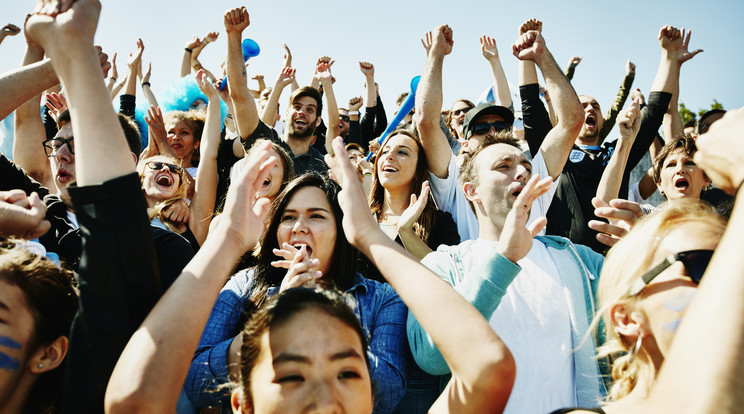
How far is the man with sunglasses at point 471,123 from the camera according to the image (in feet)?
10.6

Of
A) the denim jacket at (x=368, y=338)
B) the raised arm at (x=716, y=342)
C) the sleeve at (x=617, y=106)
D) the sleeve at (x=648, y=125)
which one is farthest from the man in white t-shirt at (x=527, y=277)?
the sleeve at (x=617, y=106)

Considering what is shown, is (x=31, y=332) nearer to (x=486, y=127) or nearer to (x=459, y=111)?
(x=486, y=127)

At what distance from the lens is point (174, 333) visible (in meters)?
1.26

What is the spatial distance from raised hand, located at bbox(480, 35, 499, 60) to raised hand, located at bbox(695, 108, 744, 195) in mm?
4700

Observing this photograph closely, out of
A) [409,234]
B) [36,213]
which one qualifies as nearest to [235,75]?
[409,234]

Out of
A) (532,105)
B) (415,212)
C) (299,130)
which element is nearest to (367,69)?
(299,130)

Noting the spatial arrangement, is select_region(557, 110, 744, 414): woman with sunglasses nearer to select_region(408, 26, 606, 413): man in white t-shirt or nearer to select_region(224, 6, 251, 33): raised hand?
select_region(408, 26, 606, 413): man in white t-shirt

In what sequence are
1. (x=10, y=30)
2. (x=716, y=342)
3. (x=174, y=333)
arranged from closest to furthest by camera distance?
(x=716, y=342), (x=174, y=333), (x=10, y=30)

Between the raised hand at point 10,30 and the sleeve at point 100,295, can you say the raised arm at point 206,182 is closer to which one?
the raised hand at point 10,30

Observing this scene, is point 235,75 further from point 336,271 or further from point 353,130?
point 353,130

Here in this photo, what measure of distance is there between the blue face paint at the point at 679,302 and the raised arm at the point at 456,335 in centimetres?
48

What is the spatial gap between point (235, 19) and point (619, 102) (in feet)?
15.3

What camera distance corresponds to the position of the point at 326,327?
1520 millimetres

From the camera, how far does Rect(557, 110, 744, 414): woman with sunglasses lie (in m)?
0.86
